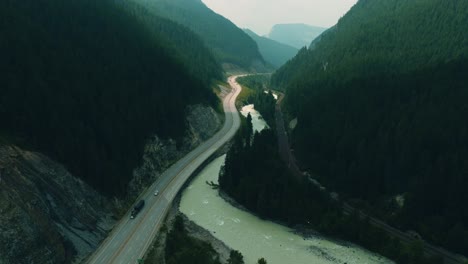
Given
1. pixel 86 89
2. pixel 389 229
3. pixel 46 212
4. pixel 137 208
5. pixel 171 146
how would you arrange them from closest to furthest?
1. pixel 46 212
2. pixel 389 229
3. pixel 137 208
4. pixel 86 89
5. pixel 171 146

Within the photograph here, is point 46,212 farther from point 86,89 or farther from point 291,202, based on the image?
point 291,202

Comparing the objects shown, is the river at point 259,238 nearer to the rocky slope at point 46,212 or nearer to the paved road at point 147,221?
the paved road at point 147,221

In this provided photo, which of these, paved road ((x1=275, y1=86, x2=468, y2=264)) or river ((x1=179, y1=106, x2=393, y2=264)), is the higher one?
paved road ((x1=275, y1=86, x2=468, y2=264))

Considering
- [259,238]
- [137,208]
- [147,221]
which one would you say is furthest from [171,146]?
[259,238]

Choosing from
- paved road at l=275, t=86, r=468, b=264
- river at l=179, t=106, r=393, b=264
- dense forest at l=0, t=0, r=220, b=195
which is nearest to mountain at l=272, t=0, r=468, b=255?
paved road at l=275, t=86, r=468, b=264

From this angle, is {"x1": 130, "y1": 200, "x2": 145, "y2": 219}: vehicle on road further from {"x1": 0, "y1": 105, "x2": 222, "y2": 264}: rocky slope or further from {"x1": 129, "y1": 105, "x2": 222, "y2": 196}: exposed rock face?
{"x1": 129, "y1": 105, "x2": 222, "y2": 196}: exposed rock face

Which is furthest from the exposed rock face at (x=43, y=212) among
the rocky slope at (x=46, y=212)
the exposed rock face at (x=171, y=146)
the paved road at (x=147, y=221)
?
the exposed rock face at (x=171, y=146)
